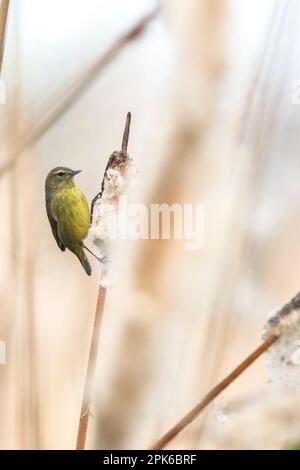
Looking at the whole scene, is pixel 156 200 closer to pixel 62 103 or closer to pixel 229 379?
pixel 62 103

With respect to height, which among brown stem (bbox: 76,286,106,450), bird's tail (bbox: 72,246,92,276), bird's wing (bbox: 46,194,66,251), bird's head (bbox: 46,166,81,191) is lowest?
brown stem (bbox: 76,286,106,450)

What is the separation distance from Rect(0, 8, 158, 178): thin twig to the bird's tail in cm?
10

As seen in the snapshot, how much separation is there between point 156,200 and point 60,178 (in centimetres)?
11

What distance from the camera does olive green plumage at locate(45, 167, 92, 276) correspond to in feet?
1.66

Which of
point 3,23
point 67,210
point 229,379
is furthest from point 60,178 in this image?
point 229,379

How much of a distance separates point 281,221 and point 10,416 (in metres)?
0.38

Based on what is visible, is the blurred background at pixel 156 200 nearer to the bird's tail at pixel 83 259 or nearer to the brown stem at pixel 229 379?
the bird's tail at pixel 83 259

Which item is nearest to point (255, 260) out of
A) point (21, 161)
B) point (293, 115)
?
point (293, 115)

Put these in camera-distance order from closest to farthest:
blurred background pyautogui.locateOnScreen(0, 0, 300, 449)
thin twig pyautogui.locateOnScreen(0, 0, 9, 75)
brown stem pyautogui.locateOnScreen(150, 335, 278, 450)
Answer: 1. brown stem pyautogui.locateOnScreen(150, 335, 278, 450)
2. thin twig pyautogui.locateOnScreen(0, 0, 9, 75)
3. blurred background pyautogui.locateOnScreen(0, 0, 300, 449)

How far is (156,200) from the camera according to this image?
0.60 m

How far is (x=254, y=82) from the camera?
602mm

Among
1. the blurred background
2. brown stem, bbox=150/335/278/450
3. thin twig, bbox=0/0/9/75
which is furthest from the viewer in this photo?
the blurred background

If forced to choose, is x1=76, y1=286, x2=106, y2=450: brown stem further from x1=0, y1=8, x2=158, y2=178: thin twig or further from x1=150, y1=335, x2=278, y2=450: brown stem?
x1=0, y1=8, x2=158, y2=178: thin twig

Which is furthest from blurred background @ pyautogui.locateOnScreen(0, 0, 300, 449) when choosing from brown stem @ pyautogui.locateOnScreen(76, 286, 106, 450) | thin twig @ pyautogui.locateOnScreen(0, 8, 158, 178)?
brown stem @ pyautogui.locateOnScreen(76, 286, 106, 450)
